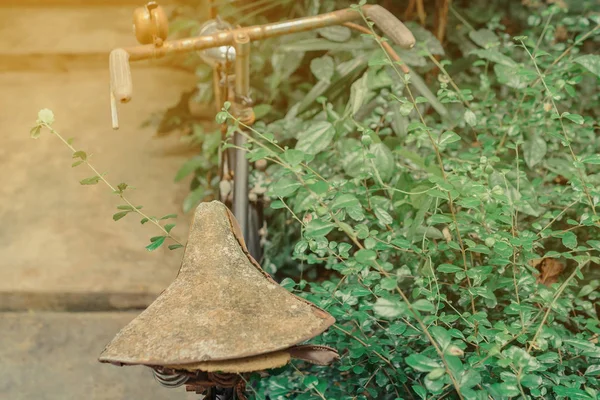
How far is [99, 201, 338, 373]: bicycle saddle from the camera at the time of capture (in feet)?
3.34

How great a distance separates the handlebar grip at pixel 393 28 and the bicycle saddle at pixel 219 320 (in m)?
0.62

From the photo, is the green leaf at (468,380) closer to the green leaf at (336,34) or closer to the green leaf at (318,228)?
the green leaf at (318,228)

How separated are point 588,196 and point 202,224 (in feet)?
2.95

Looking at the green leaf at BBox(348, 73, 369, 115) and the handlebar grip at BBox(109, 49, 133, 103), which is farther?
the green leaf at BBox(348, 73, 369, 115)

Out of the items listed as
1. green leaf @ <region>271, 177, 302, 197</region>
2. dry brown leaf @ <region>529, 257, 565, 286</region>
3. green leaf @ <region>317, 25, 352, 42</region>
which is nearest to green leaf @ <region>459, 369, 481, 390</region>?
green leaf @ <region>271, 177, 302, 197</region>

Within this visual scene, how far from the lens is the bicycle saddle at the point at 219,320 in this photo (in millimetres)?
1020

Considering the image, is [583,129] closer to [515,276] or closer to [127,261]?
[515,276]

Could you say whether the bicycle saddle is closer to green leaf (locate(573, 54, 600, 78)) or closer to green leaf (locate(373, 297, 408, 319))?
green leaf (locate(373, 297, 408, 319))

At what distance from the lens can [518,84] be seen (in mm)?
2178

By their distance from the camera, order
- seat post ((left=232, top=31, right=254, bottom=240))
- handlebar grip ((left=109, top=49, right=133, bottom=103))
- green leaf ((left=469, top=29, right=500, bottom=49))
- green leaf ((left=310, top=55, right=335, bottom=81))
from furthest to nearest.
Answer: green leaf ((left=469, top=29, right=500, bottom=49))
green leaf ((left=310, top=55, right=335, bottom=81))
seat post ((left=232, top=31, right=254, bottom=240))
handlebar grip ((left=109, top=49, right=133, bottom=103))

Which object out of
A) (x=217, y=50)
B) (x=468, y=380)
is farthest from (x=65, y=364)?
(x=468, y=380)

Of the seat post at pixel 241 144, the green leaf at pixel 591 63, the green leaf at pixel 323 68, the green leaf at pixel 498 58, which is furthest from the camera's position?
the green leaf at pixel 323 68

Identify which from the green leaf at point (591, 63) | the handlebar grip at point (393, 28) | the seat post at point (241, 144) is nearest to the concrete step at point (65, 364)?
the seat post at point (241, 144)

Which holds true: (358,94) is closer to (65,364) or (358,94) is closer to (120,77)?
(120,77)
